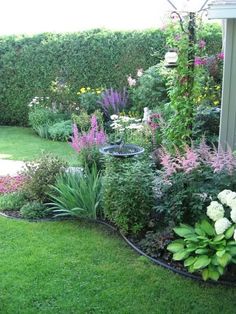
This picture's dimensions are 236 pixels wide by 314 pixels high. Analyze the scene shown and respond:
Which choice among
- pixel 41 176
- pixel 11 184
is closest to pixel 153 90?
pixel 11 184

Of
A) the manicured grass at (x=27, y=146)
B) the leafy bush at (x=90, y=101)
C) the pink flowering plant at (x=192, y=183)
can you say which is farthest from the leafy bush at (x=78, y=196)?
the leafy bush at (x=90, y=101)

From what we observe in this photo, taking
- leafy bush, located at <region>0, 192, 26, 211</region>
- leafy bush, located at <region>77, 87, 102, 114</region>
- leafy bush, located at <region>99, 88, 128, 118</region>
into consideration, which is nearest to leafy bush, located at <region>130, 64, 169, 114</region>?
A: leafy bush, located at <region>99, 88, 128, 118</region>

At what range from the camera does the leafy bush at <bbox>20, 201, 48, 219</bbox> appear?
16.5 ft

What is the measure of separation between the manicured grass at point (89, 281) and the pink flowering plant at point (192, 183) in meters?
0.57

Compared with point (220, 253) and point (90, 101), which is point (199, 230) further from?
point (90, 101)

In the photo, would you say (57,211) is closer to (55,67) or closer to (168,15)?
(168,15)

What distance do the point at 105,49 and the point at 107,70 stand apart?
502 millimetres

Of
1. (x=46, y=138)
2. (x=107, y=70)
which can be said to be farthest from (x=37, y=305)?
(x=107, y=70)

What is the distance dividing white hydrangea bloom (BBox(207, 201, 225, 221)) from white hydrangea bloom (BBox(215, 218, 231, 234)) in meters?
0.09

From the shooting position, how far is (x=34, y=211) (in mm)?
5074

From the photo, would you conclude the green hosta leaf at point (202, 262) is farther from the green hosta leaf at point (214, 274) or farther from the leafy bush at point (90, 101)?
the leafy bush at point (90, 101)

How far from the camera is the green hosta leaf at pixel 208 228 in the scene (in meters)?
3.57

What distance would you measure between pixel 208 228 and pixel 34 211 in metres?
2.29

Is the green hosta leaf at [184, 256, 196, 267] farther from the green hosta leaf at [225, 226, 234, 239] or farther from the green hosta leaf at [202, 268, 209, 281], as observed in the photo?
the green hosta leaf at [225, 226, 234, 239]
